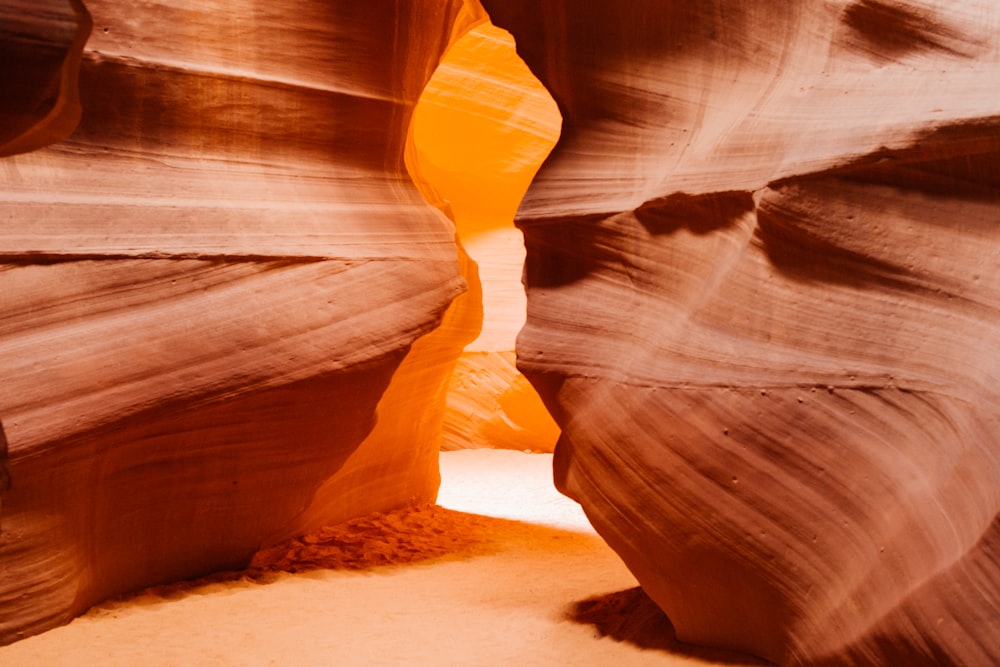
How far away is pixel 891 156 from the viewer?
268 cm

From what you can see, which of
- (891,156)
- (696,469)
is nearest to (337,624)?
(696,469)

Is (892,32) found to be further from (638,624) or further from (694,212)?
(638,624)

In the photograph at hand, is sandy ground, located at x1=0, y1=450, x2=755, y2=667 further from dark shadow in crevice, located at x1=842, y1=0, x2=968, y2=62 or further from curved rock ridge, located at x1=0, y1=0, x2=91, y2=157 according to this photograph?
curved rock ridge, located at x1=0, y1=0, x2=91, y2=157

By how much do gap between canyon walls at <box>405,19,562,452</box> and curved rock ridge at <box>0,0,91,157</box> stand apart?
6.72 m

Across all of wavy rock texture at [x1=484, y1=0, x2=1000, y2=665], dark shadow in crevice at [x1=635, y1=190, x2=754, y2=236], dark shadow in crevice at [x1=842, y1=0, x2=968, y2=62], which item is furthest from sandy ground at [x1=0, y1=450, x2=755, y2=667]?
dark shadow in crevice at [x1=842, y1=0, x2=968, y2=62]

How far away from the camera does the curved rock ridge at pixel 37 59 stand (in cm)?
183

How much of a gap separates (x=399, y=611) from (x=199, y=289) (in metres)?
1.46

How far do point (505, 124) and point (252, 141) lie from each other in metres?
5.40

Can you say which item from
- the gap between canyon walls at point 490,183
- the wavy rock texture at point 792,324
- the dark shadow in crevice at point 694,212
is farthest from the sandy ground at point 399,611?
the gap between canyon walls at point 490,183

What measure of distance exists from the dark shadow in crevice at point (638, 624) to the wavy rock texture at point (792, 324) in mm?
61

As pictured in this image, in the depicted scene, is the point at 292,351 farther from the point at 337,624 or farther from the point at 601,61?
the point at 601,61

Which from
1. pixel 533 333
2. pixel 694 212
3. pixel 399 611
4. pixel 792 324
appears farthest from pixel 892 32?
pixel 399 611

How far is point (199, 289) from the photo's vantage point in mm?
3955

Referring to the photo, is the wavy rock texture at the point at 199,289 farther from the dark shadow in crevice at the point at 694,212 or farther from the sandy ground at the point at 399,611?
the dark shadow in crevice at the point at 694,212
